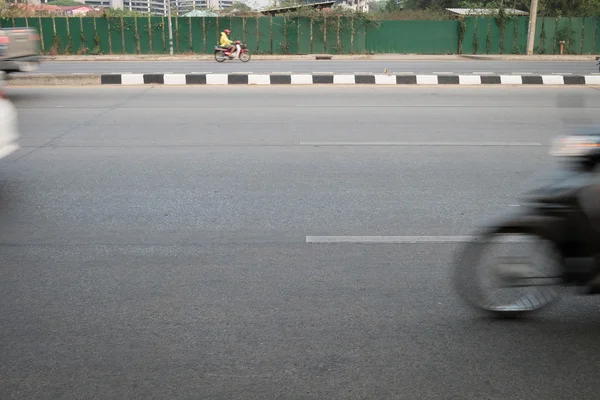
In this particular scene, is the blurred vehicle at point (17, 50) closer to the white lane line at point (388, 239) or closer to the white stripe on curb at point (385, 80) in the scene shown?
the white stripe on curb at point (385, 80)

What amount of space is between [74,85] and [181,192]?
416 inches

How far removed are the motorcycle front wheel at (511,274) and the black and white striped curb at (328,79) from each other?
12852mm

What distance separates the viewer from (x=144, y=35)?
35062 mm

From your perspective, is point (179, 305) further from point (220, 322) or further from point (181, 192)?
point (181, 192)

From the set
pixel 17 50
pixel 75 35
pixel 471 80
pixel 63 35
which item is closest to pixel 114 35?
pixel 75 35

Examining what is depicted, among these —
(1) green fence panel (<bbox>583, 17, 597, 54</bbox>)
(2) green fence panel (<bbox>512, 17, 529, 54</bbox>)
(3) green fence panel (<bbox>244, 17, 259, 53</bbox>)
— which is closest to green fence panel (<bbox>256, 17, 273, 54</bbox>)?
(3) green fence panel (<bbox>244, 17, 259, 53</bbox>)

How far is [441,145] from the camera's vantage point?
856 cm

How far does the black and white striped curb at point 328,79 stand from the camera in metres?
16.0

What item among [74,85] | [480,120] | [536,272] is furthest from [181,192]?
[74,85]

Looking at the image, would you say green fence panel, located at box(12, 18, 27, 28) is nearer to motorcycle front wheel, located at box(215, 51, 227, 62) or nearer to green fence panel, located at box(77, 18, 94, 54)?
green fence panel, located at box(77, 18, 94, 54)

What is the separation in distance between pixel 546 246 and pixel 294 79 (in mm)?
13104

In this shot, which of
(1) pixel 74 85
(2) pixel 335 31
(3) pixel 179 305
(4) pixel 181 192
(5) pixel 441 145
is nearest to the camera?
(3) pixel 179 305

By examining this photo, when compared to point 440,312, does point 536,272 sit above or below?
above

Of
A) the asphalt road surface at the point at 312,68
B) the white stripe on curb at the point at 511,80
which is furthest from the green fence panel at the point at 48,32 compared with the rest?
the white stripe on curb at the point at 511,80
